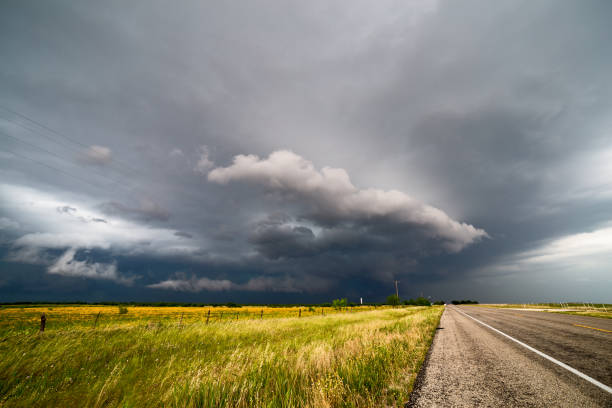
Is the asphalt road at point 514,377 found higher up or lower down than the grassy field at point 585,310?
A: higher up

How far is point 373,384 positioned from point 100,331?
431 inches

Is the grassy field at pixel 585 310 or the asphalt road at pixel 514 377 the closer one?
the asphalt road at pixel 514 377

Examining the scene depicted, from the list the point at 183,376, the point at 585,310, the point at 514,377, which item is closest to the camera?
the point at 183,376

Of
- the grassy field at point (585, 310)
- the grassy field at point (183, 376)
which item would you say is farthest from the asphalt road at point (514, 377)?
the grassy field at point (585, 310)

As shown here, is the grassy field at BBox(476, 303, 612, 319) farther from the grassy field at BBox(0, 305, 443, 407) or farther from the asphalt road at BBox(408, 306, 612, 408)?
the grassy field at BBox(0, 305, 443, 407)

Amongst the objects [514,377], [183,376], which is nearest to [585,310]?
[514,377]

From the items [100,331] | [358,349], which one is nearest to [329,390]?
[358,349]

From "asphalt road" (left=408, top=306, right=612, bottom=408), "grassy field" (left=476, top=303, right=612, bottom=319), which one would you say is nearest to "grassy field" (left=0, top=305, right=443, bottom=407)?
"asphalt road" (left=408, top=306, right=612, bottom=408)

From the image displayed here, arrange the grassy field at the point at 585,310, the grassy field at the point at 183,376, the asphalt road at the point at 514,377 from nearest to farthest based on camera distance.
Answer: the grassy field at the point at 183,376 → the asphalt road at the point at 514,377 → the grassy field at the point at 585,310

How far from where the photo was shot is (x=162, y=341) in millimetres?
9656

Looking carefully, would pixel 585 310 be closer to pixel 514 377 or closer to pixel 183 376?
pixel 514 377

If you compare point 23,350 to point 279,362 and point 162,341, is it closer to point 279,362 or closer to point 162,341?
point 162,341

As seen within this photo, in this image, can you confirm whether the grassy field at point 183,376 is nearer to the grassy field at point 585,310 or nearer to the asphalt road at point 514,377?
the asphalt road at point 514,377

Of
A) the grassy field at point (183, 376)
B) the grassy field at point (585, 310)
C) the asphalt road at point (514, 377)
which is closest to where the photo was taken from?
the grassy field at point (183, 376)
